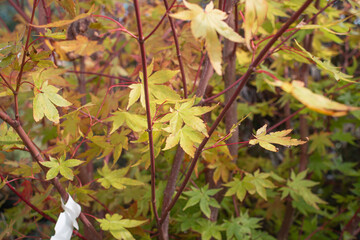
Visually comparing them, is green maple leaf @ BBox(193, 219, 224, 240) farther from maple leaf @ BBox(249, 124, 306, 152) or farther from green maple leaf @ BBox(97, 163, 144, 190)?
maple leaf @ BBox(249, 124, 306, 152)

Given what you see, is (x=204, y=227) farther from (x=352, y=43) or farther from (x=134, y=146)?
(x=352, y=43)

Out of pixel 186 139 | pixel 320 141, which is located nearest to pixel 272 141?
pixel 186 139

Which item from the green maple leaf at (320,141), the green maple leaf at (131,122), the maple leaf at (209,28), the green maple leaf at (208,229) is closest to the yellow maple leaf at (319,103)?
the maple leaf at (209,28)

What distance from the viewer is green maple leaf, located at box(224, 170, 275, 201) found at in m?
0.99

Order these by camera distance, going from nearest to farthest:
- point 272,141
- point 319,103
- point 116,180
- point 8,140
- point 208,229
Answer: point 319,103 < point 272,141 < point 8,140 < point 116,180 < point 208,229

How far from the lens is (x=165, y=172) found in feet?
5.39

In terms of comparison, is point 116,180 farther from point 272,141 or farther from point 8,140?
point 272,141

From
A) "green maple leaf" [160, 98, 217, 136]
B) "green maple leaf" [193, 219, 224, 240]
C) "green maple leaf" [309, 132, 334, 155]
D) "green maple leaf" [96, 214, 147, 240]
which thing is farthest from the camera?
"green maple leaf" [309, 132, 334, 155]

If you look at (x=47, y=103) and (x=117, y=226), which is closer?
(x=47, y=103)

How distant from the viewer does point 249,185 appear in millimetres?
989

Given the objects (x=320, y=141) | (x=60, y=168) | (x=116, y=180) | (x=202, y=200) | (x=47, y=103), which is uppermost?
(x=47, y=103)

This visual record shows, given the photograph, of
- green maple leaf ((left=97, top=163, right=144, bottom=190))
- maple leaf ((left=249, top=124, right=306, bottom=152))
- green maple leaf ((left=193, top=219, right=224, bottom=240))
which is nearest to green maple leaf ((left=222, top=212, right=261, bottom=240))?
green maple leaf ((left=193, top=219, right=224, bottom=240))

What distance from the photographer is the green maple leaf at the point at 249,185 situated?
3.25ft

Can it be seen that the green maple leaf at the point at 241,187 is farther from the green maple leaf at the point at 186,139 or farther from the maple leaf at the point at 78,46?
the maple leaf at the point at 78,46
